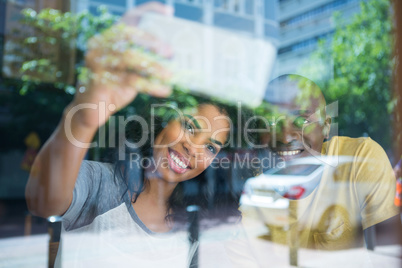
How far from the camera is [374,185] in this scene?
53.1 inches

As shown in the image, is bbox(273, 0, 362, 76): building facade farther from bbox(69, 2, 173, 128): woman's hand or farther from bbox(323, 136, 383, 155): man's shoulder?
bbox(323, 136, 383, 155): man's shoulder

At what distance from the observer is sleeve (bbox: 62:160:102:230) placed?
3.52 ft

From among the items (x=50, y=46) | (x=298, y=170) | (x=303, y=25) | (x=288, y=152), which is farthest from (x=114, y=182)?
(x=303, y=25)

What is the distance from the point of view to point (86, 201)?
115 centimetres

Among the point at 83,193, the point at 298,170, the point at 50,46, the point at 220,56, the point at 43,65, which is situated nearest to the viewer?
the point at 83,193

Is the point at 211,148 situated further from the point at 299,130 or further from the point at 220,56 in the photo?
the point at 220,56

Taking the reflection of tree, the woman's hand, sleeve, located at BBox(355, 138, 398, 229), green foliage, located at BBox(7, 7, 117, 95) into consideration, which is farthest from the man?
green foliage, located at BBox(7, 7, 117, 95)

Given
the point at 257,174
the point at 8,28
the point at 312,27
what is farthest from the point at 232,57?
the point at 257,174

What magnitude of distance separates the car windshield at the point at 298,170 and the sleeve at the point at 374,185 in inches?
6.8

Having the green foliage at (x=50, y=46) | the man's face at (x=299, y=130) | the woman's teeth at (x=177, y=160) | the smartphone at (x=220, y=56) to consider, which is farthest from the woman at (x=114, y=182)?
the smartphone at (x=220, y=56)

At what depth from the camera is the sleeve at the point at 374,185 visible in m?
1.33

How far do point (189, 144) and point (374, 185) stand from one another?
72 cm

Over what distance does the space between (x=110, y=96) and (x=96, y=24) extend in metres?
4.51

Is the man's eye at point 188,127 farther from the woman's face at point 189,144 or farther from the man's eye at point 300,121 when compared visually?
the man's eye at point 300,121
